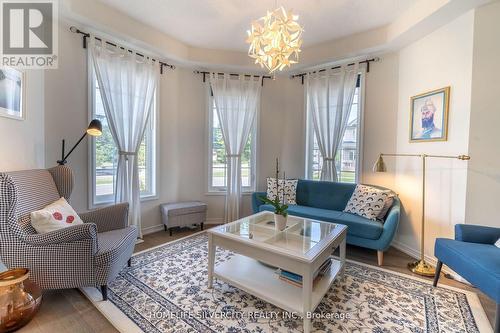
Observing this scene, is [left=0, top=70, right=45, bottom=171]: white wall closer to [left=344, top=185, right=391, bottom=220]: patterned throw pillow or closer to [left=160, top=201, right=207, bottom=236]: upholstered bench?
[left=160, top=201, right=207, bottom=236]: upholstered bench

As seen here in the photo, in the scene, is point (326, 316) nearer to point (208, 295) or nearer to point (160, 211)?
point (208, 295)

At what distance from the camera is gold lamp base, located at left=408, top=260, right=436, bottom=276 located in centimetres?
235

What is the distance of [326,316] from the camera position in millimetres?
1728

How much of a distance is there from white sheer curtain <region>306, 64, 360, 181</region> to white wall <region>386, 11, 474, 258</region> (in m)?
0.67

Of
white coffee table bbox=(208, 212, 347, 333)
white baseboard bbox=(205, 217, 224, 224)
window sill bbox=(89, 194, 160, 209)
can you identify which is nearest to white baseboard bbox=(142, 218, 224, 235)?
white baseboard bbox=(205, 217, 224, 224)

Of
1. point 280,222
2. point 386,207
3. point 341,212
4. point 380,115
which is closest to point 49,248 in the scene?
point 280,222

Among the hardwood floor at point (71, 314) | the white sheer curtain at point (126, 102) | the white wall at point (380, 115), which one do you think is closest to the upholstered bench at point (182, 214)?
the white sheer curtain at point (126, 102)

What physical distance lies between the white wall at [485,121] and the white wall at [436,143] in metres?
0.05

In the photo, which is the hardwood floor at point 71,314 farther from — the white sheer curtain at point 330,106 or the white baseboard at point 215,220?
the white baseboard at point 215,220

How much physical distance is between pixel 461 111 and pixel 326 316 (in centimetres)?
236

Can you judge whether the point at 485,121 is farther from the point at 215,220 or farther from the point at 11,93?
the point at 11,93

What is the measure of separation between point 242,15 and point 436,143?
8.80 ft

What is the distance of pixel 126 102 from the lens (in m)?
3.05

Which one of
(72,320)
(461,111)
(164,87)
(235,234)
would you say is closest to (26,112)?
(164,87)
